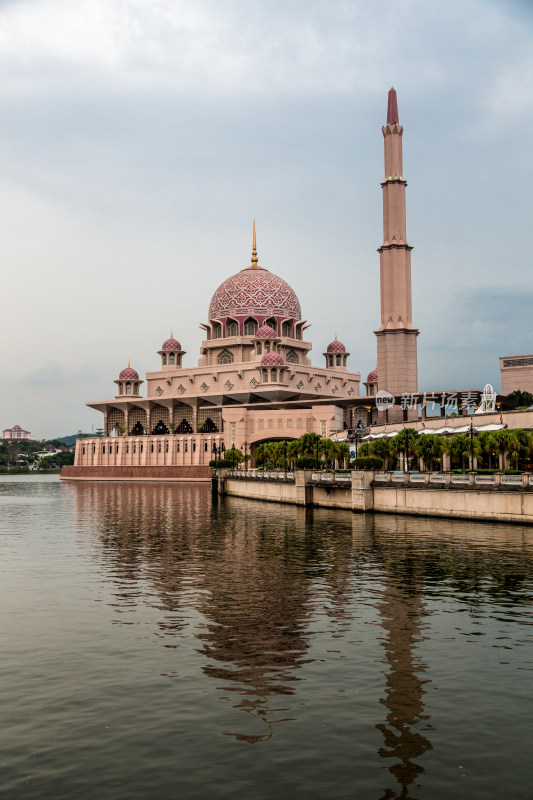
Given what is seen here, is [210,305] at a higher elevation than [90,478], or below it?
higher

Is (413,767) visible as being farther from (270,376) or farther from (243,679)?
(270,376)

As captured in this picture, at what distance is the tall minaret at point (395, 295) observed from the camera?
9519 centimetres

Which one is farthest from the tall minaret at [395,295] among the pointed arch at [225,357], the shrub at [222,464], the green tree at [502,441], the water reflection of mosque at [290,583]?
the water reflection of mosque at [290,583]

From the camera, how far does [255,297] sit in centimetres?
13238

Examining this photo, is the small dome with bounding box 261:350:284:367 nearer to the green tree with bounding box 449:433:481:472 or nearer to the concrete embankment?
the concrete embankment

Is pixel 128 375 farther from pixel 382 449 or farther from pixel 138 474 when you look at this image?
pixel 382 449

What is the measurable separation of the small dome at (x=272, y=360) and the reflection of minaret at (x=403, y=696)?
99.7 meters

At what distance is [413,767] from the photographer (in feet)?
33.4

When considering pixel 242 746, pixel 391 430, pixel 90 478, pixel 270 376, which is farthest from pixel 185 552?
pixel 90 478

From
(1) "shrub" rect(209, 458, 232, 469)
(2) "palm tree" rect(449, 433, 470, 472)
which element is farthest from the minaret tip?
(2) "palm tree" rect(449, 433, 470, 472)

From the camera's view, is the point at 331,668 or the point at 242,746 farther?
the point at 331,668

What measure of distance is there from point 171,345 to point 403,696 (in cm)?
12901

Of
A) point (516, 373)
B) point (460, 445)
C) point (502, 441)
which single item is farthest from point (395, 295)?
point (502, 441)

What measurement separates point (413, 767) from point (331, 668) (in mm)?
4312
